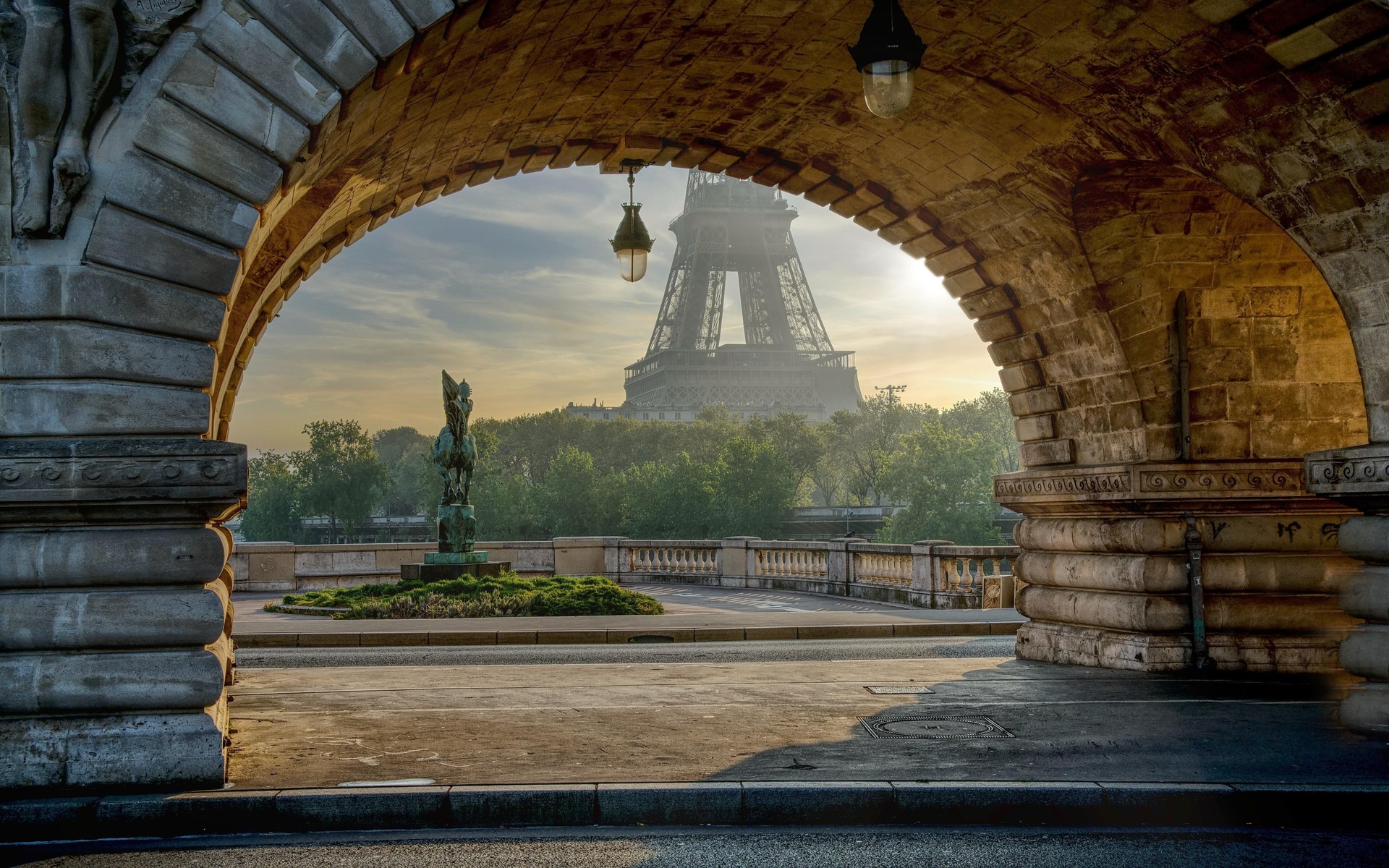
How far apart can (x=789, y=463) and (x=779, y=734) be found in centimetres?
8584

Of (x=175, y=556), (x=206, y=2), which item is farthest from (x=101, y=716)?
(x=206, y=2)

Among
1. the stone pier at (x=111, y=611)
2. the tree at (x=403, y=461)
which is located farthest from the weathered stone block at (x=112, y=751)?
the tree at (x=403, y=461)

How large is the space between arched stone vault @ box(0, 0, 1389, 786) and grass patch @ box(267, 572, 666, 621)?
8.61 m

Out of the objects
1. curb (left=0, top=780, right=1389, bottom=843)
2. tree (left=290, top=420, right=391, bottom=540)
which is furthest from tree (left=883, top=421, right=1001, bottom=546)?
curb (left=0, top=780, right=1389, bottom=843)

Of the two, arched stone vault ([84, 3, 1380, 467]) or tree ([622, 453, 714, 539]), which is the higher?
arched stone vault ([84, 3, 1380, 467])

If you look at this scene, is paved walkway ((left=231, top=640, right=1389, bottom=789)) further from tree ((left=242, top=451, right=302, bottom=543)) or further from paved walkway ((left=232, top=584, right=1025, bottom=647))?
tree ((left=242, top=451, right=302, bottom=543))

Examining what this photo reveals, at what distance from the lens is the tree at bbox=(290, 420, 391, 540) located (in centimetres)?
8856

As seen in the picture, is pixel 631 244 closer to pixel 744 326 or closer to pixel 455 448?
pixel 455 448

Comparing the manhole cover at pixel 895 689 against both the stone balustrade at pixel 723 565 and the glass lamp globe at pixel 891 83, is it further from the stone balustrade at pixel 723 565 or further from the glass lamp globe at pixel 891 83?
the stone balustrade at pixel 723 565

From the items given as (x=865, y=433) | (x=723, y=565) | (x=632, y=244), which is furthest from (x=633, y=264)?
(x=865, y=433)

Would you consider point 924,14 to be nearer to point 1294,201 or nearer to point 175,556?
point 1294,201

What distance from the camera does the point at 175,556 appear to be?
606cm

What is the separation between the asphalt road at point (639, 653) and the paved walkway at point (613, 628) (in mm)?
365

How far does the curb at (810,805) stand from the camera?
593 cm
